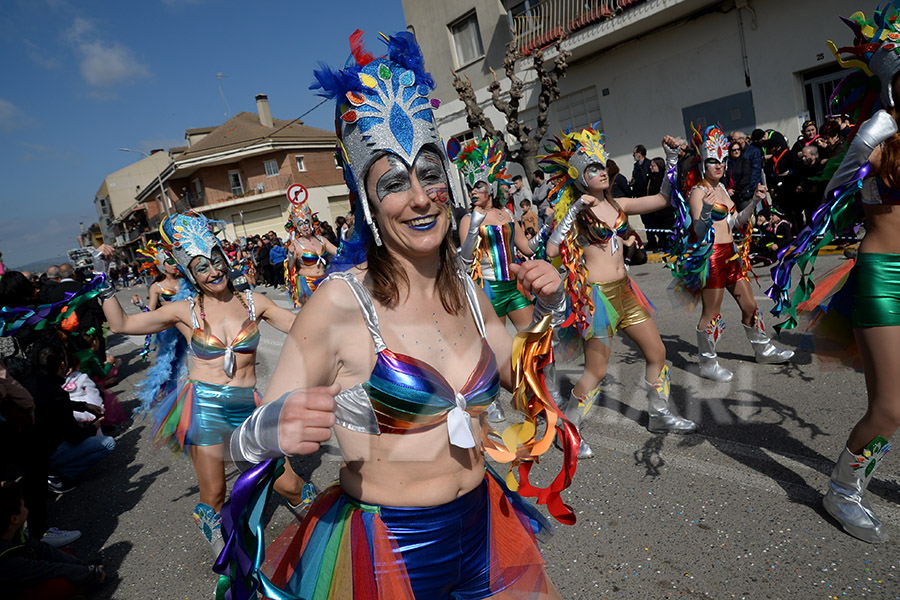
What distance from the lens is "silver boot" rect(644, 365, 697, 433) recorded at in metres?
4.16

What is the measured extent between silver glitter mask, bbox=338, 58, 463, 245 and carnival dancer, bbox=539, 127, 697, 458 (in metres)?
2.54

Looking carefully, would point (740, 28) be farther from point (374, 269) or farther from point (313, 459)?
point (374, 269)

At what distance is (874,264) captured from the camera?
8.64 feet

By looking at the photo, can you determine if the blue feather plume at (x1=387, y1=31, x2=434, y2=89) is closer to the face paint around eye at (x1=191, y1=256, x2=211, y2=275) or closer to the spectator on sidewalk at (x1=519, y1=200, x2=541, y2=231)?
the face paint around eye at (x1=191, y1=256, x2=211, y2=275)

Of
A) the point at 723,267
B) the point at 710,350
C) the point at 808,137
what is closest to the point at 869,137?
the point at 723,267

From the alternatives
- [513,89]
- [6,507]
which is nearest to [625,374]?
[6,507]

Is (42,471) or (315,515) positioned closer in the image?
(315,515)

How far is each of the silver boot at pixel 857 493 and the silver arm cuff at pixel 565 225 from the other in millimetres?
2212

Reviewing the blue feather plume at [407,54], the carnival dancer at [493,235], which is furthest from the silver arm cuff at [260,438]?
the carnival dancer at [493,235]

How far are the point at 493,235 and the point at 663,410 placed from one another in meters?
2.20

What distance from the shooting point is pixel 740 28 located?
12.2 meters

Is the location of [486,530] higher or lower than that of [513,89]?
lower

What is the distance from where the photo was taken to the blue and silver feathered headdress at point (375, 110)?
1818 millimetres

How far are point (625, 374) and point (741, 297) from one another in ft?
4.15
